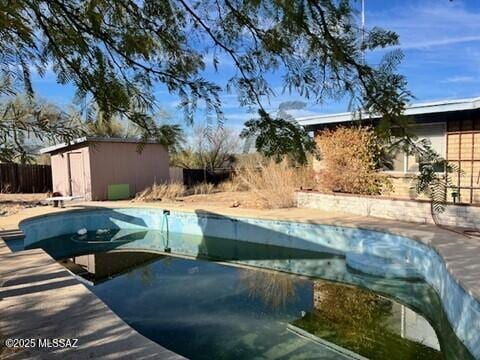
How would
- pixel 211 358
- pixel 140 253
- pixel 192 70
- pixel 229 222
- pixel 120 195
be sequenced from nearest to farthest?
pixel 192 70 → pixel 211 358 → pixel 140 253 → pixel 229 222 → pixel 120 195

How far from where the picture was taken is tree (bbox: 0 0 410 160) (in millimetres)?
2002

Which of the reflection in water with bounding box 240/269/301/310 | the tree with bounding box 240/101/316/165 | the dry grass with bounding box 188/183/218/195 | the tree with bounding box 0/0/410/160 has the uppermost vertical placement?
the tree with bounding box 0/0/410/160

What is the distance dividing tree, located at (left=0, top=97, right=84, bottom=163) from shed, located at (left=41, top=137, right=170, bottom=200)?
14811mm

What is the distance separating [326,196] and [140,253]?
5.76 m

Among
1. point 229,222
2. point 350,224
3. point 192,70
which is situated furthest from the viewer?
point 229,222

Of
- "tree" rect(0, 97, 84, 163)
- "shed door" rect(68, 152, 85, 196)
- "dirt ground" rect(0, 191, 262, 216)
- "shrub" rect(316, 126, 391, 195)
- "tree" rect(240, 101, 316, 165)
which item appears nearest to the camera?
"tree" rect(0, 97, 84, 163)

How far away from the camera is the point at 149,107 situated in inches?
109

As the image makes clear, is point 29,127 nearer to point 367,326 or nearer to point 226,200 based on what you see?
point 367,326

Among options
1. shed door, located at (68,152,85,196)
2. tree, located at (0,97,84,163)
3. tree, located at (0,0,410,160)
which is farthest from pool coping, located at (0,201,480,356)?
shed door, located at (68,152,85,196)

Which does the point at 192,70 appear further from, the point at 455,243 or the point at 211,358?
the point at 455,243

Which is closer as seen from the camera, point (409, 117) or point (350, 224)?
point (409, 117)

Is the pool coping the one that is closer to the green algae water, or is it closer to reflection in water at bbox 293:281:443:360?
the green algae water

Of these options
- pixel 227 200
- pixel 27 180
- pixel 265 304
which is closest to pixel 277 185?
pixel 227 200

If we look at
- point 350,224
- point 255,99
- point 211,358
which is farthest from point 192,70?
point 350,224
